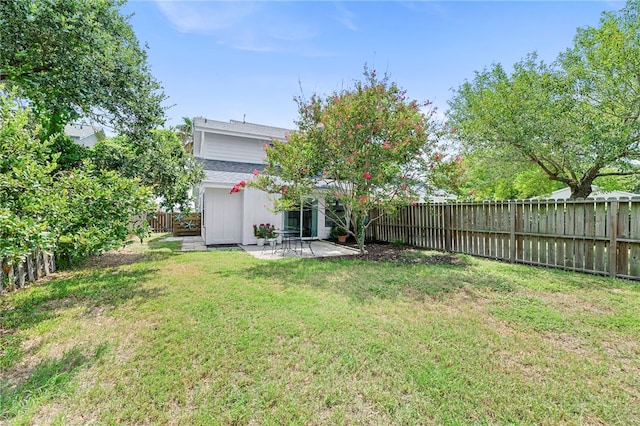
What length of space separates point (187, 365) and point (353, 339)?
1933 millimetres

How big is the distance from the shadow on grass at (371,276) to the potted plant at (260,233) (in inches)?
153

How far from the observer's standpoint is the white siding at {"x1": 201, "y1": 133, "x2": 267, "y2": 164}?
557 inches

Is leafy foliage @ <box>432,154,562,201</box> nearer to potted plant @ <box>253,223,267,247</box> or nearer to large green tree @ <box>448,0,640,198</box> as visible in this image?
large green tree @ <box>448,0,640,198</box>

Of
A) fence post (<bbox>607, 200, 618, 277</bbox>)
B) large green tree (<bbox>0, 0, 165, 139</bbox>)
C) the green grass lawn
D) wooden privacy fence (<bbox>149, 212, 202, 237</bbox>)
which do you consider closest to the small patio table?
the green grass lawn

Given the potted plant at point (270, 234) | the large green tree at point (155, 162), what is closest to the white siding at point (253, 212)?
the potted plant at point (270, 234)

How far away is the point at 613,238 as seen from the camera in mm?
6352

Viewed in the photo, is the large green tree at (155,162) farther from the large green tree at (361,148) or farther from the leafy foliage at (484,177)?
the leafy foliage at (484,177)

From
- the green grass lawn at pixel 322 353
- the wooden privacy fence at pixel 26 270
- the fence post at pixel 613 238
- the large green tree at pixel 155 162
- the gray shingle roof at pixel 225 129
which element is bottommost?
the green grass lawn at pixel 322 353

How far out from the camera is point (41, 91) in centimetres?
616

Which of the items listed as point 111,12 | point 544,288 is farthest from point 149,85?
point 544,288

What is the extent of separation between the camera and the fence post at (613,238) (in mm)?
Answer: 6316

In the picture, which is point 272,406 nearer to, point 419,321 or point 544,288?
point 419,321

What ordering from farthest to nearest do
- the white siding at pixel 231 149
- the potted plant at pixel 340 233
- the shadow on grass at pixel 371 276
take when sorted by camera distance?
the white siding at pixel 231 149, the potted plant at pixel 340 233, the shadow on grass at pixel 371 276

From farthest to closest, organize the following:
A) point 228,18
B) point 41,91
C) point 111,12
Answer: point 228,18 < point 111,12 < point 41,91
